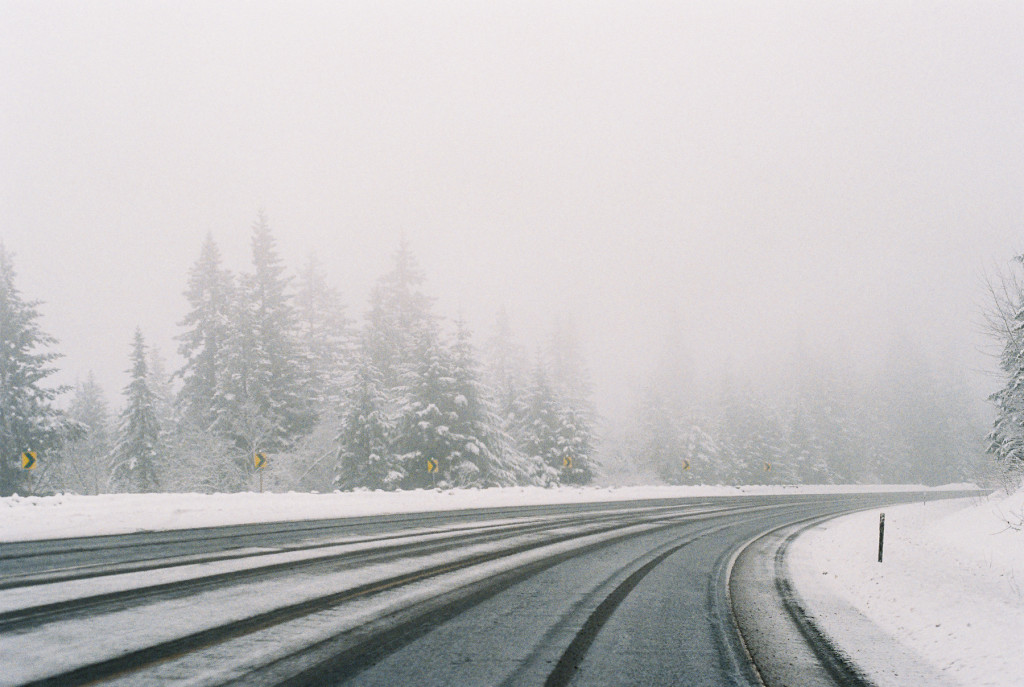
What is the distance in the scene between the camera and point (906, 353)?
257ft

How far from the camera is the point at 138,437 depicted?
1286 inches

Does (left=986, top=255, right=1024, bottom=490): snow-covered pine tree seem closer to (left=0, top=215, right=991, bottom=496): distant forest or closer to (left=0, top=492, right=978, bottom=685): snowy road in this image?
(left=0, top=215, right=991, bottom=496): distant forest

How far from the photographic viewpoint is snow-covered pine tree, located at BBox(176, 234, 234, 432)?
36.0 meters

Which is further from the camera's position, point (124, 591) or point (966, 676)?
point (124, 591)

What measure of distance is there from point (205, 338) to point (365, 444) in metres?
16.3

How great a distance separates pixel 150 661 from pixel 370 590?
2.75 meters

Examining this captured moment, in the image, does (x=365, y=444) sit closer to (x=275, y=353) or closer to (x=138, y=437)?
(x=275, y=353)

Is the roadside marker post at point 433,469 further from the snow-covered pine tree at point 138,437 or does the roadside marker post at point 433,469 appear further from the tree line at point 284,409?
the snow-covered pine tree at point 138,437

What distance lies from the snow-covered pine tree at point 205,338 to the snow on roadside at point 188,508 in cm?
1824

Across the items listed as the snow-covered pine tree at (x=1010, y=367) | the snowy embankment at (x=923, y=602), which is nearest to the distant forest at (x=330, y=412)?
the snow-covered pine tree at (x=1010, y=367)

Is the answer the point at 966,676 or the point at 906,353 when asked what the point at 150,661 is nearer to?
the point at 966,676

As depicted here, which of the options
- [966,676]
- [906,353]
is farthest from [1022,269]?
[906,353]

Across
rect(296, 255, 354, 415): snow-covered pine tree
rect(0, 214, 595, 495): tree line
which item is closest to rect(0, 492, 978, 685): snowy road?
rect(0, 214, 595, 495): tree line

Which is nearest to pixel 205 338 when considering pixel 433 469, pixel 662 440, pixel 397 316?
pixel 397 316
